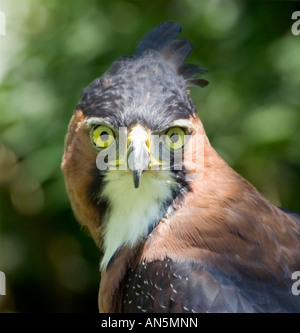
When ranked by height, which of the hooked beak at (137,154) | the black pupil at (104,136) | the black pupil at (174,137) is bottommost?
the hooked beak at (137,154)

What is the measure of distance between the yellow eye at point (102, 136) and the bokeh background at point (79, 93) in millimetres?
1492

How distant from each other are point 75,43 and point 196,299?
2.50 m

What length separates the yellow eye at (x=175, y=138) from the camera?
10.3 ft

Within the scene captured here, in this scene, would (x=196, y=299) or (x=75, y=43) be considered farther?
(x=75, y=43)

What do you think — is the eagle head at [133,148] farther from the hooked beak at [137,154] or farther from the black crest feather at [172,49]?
the black crest feather at [172,49]

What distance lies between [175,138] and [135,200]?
0.31 m

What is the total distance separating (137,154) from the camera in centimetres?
293

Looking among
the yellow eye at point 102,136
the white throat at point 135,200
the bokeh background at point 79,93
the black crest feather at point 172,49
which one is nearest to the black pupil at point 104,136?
the yellow eye at point 102,136

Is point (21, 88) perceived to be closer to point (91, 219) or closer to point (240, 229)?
point (91, 219)

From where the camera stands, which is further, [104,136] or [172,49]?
[172,49]

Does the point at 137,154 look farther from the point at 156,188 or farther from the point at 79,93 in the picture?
the point at 79,93

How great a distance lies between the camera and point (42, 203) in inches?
200

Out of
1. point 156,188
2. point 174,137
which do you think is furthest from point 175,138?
point 156,188
